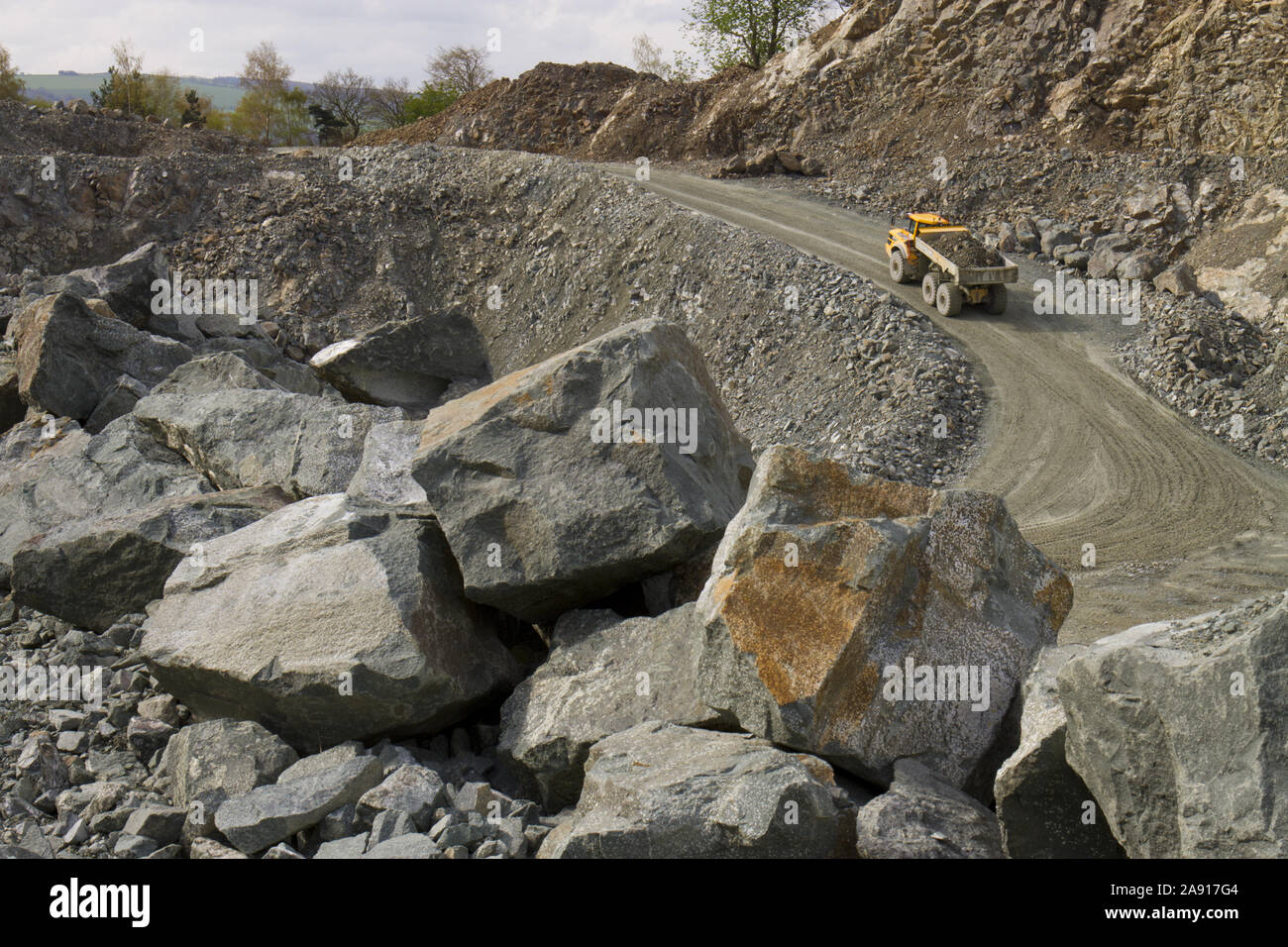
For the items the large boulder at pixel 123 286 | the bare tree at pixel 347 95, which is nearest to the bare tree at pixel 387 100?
the bare tree at pixel 347 95

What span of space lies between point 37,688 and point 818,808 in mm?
6057

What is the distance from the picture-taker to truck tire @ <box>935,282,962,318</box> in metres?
20.8

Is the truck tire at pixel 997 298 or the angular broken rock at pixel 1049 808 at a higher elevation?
the truck tire at pixel 997 298

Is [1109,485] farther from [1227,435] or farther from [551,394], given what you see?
[551,394]

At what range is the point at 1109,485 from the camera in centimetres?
1547

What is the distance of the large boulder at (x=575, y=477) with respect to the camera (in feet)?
22.2

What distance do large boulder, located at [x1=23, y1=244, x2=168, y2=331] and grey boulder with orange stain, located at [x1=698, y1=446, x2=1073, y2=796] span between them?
15277 millimetres

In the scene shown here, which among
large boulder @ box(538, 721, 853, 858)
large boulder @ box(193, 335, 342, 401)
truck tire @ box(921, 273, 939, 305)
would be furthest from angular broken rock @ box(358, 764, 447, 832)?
truck tire @ box(921, 273, 939, 305)

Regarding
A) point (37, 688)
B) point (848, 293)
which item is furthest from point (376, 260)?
point (37, 688)

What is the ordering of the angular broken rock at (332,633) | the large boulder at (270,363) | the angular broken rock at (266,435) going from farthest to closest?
the large boulder at (270,363), the angular broken rock at (266,435), the angular broken rock at (332,633)

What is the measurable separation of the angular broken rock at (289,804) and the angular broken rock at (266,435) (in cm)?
421

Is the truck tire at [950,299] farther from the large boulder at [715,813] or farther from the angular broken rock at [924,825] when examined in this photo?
the large boulder at [715,813]

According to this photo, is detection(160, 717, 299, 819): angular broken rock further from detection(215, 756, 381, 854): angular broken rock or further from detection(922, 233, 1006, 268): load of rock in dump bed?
detection(922, 233, 1006, 268): load of rock in dump bed

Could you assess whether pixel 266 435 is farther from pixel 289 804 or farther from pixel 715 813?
pixel 715 813
